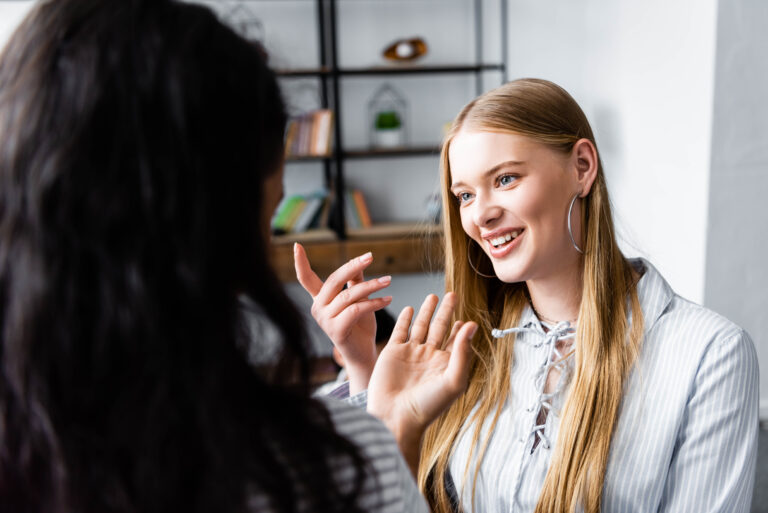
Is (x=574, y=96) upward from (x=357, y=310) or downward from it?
upward

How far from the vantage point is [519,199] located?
1245mm

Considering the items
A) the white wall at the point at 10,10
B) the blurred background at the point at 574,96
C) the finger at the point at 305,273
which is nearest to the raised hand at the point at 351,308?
the finger at the point at 305,273

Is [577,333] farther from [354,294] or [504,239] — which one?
[354,294]

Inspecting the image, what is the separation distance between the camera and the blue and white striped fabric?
1.11m

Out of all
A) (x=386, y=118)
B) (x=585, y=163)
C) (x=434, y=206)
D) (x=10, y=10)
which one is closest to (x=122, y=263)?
(x=585, y=163)

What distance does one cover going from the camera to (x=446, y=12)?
4.07 meters

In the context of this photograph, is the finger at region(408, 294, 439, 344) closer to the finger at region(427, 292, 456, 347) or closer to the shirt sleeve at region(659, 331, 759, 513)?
the finger at region(427, 292, 456, 347)

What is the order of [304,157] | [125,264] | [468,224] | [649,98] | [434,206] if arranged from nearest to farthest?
[125,264] → [468,224] → [434,206] → [649,98] → [304,157]

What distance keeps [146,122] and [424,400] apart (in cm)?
48

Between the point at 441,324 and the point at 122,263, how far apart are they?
1.75ft

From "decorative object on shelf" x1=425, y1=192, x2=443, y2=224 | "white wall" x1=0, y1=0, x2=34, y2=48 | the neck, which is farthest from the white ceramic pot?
the neck

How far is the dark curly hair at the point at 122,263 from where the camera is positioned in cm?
53

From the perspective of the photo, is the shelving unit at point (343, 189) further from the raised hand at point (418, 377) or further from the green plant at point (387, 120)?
the raised hand at point (418, 377)

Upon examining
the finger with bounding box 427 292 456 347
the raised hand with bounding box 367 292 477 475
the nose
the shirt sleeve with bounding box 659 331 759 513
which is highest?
the nose
